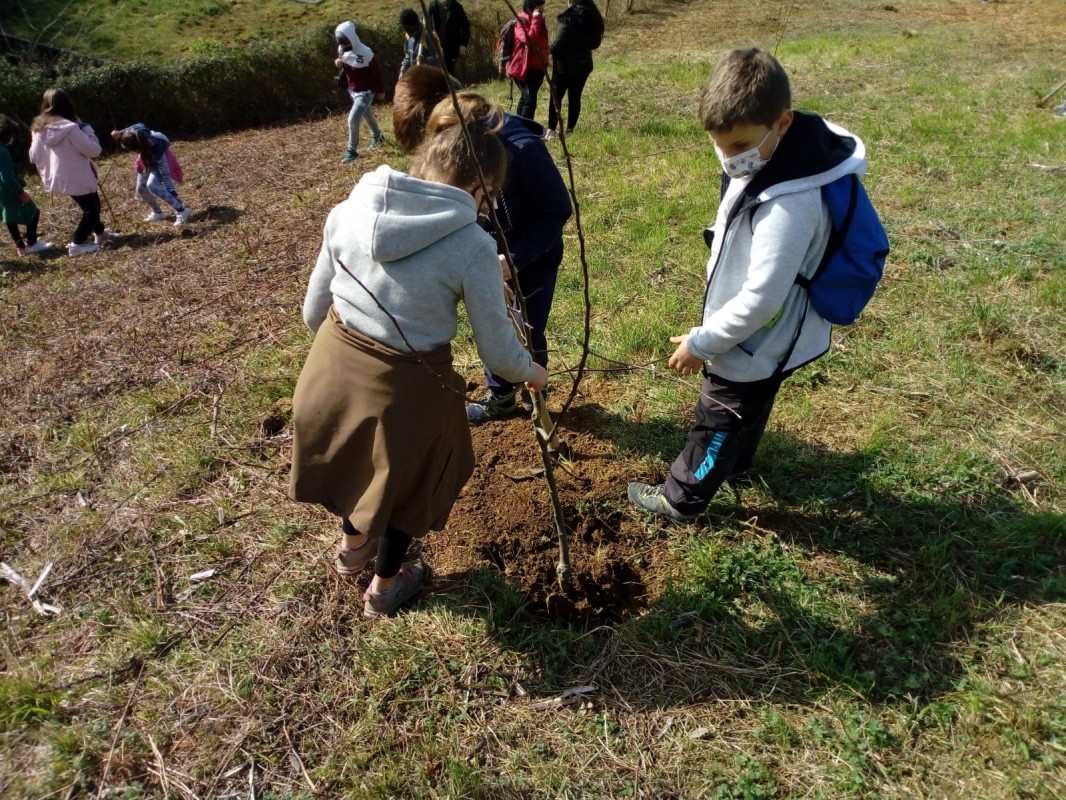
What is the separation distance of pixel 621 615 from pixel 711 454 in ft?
2.24

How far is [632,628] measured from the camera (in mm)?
2229

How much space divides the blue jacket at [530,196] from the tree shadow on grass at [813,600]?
1322 mm

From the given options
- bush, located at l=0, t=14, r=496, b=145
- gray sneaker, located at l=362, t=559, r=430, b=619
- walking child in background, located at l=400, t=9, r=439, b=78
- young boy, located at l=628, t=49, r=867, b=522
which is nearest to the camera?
young boy, located at l=628, t=49, r=867, b=522

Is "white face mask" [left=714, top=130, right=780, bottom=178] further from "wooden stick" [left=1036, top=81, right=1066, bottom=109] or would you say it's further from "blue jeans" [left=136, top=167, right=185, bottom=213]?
"wooden stick" [left=1036, top=81, right=1066, bottom=109]

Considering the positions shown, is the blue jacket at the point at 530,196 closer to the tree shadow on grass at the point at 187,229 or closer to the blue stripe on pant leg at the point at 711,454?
the blue stripe on pant leg at the point at 711,454

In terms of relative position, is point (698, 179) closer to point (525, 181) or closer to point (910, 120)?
point (910, 120)

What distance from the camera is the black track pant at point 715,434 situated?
2156 mm

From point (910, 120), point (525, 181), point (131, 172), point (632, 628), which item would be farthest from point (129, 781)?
point (131, 172)

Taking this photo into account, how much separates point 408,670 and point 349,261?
137 centimetres

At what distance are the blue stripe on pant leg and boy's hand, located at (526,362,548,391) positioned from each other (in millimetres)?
705

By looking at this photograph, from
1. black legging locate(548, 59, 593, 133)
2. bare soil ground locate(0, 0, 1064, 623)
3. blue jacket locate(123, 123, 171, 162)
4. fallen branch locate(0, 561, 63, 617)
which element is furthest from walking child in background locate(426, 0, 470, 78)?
fallen branch locate(0, 561, 63, 617)

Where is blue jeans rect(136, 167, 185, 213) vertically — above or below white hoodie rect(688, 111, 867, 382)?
below

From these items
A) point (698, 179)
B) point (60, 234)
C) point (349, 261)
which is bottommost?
point (60, 234)

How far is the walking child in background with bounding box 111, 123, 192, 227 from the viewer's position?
662 cm
